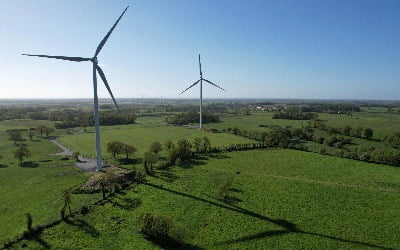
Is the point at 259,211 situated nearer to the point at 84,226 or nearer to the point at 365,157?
the point at 84,226

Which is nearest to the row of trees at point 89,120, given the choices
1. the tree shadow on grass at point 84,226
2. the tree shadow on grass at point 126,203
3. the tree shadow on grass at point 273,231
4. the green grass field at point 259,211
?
the green grass field at point 259,211

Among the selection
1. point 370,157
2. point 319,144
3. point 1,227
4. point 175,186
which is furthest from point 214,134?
point 1,227

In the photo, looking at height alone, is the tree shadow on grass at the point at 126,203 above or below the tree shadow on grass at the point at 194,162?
below

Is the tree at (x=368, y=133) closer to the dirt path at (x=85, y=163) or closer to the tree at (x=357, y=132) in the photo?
the tree at (x=357, y=132)

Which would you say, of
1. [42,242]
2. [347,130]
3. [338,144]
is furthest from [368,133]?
[42,242]

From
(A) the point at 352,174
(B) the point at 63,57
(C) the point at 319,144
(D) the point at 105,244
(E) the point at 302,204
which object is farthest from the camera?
(C) the point at 319,144

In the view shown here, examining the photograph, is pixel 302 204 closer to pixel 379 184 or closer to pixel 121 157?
pixel 379 184

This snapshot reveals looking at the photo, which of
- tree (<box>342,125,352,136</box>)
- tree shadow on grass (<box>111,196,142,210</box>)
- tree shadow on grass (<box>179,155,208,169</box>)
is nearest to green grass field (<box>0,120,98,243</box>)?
tree shadow on grass (<box>111,196,142,210</box>)
